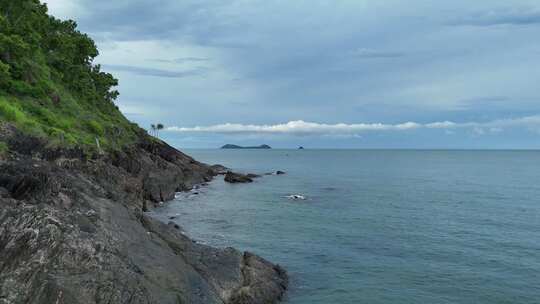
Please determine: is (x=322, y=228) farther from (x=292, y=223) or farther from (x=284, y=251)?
(x=284, y=251)

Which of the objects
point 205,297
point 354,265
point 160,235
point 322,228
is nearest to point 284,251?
point 354,265

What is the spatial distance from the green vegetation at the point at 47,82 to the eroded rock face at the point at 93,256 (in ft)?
60.7

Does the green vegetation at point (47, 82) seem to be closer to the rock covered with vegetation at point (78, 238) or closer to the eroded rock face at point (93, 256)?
the rock covered with vegetation at point (78, 238)

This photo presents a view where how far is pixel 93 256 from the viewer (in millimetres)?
17797

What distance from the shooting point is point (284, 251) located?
4234cm

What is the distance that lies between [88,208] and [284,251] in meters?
24.5

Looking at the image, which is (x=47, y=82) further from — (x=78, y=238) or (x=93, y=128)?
(x=78, y=238)

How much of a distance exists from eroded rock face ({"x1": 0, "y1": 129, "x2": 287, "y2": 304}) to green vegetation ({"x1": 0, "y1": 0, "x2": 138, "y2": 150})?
18.5m

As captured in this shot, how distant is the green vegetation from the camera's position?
43.6 metres

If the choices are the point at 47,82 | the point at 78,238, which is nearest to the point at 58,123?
the point at 47,82

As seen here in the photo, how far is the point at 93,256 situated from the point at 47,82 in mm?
51882

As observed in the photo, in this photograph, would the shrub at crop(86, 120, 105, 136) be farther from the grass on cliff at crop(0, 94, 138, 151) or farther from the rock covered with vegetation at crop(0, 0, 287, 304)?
the rock covered with vegetation at crop(0, 0, 287, 304)

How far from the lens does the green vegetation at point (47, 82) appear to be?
43562 millimetres

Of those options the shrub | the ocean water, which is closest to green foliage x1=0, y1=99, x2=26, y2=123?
the shrub
